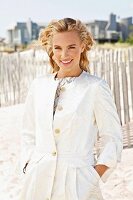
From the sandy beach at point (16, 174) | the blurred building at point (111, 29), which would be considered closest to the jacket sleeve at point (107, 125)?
the sandy beach at point (16, 174)

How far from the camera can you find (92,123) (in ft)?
7.13

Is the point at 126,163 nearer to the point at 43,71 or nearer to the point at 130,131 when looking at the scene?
Result: the point at 130,131

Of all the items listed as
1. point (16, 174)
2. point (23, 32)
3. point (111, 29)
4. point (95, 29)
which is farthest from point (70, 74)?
point (23, 32)

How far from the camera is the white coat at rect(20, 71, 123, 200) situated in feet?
6.96

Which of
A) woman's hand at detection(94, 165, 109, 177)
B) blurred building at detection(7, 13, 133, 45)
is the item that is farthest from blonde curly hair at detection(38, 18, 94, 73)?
blurred building at detection(7, 13, 133, 45)

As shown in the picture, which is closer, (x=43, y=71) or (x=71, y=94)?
(x=71, y=94)

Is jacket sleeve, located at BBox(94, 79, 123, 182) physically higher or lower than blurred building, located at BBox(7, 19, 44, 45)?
higher

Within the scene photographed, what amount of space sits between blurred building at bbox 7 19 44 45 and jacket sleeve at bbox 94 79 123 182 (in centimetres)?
10828

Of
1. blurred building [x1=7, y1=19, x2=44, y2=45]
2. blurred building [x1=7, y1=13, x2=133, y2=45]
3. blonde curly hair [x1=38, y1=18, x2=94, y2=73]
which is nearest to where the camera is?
blonde curly hair [x1=38, y1=18, x2=94, y2=73]

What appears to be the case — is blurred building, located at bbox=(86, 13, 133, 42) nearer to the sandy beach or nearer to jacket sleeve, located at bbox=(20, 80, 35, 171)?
the sandy beach

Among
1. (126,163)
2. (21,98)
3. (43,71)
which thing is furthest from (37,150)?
(21,98)

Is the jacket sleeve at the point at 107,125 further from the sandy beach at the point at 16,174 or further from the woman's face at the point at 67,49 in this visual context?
the sandy beach at the point at 16,174

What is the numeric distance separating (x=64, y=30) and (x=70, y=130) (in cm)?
45

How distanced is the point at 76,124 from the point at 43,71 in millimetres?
10525
